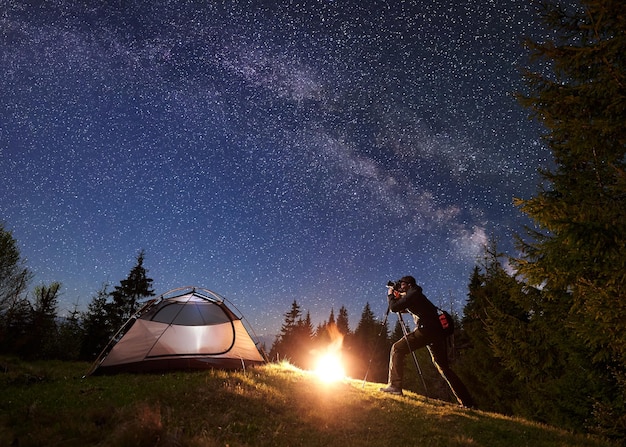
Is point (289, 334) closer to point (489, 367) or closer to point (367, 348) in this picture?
point (367, 348)

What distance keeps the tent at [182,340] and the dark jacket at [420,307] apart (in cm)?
529

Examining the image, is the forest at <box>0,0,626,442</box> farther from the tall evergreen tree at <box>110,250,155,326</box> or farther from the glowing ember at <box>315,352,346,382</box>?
the tall evergreen tree at <box>110,250,155,326</box>

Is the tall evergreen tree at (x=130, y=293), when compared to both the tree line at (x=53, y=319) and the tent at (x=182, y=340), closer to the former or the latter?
the tree line at (x=53, y=319)

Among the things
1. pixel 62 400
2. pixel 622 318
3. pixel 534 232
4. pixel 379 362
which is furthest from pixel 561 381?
pixel 379 362

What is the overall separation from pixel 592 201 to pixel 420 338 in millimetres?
5007

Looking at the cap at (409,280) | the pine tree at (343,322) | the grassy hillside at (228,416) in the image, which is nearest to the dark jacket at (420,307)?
the cap at (409,280)

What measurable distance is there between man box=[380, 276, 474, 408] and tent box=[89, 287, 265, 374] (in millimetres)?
4704

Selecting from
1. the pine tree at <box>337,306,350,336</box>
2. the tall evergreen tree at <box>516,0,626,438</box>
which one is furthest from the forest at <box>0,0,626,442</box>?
the pine tree at <box>337,306,350,336</box>

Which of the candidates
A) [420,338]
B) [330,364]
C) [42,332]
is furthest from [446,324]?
[42,332]

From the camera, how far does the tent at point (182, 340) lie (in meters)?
10.6

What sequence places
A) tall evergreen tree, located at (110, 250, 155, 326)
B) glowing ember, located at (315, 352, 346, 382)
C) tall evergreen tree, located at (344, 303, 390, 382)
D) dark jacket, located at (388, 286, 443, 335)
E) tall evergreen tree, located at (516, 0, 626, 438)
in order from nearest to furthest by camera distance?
tall evergreen tree, located at (516, 0, 626, 438) < dark jacket, located at (388, 286, 443, 335) < glowing ember, located at (315, 352, 346, 382) < tall evergreen tree, located at (110, 250, 155, 326) < tall evergreen tree, located at (344, 303, 390, 382)

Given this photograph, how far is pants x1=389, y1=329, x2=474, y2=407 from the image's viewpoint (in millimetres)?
9086

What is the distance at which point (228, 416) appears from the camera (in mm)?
6375

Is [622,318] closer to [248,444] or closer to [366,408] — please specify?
[366,408]
